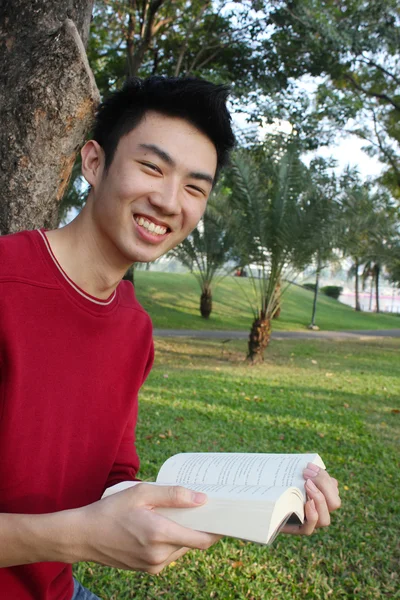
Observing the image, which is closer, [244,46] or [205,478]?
[205,478]

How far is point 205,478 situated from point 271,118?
378 inches

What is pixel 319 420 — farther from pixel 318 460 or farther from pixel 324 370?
pixel 318 460

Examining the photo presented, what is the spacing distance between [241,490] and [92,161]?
1.02m

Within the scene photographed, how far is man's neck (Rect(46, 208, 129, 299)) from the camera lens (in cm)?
145

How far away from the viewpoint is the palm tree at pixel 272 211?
948cm

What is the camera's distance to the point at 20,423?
1300mm

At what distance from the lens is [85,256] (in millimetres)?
1470

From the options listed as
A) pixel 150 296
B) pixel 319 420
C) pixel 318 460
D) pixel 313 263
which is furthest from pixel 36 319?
pixel 150 296

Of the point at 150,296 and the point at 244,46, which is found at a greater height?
the point at 244,46

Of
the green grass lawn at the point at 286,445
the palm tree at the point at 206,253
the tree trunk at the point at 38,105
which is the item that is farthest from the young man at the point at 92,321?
the palm tree at the point at 206,253

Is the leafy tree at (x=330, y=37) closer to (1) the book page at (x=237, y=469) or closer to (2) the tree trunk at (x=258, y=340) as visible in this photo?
(2) the tree trunk at (x=258, y=340)

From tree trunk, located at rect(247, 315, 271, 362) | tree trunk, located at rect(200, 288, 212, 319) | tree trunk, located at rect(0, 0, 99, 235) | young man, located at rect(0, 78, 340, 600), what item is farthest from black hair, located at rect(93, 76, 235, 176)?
tree trunk, located at rect(200, 288, 212, 319)

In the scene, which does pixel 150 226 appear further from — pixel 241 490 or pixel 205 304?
pixel 205 304

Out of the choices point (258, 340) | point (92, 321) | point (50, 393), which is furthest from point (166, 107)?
point (258, 340)
